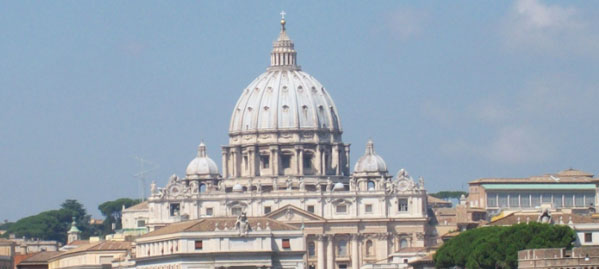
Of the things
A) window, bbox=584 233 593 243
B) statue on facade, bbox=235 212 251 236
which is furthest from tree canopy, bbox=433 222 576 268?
statue on facade, bbox=235 212 251 236

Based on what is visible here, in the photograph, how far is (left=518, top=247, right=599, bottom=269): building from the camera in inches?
3986

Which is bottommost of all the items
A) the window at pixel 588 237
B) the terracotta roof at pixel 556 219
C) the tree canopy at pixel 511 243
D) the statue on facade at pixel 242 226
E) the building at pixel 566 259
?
the building at pixel 566 259

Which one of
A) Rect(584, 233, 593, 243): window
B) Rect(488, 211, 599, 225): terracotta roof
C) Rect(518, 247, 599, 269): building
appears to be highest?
Rect(488, 211, 599, 225): terracotta roof

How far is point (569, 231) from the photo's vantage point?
139 meters

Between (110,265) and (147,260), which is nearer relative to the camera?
(147,260)

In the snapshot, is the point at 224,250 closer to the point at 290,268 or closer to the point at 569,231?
the point at 290,268

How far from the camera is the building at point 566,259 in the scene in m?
101

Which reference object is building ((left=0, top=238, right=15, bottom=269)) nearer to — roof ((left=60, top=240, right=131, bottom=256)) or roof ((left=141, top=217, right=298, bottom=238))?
roof ((left=60, top=240, right=131, bottom=256))

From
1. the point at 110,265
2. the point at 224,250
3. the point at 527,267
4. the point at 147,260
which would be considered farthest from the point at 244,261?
the point at 527,267

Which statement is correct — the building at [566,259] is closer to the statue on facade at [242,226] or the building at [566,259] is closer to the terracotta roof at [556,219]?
the statue on facade at [242,226]

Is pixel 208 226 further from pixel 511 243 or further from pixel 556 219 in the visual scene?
pixel 511 243

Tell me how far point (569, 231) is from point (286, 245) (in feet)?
71.7

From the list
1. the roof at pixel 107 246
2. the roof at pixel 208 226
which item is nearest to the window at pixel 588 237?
the roof at pixel 208 226

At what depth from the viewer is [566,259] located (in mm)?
102250
